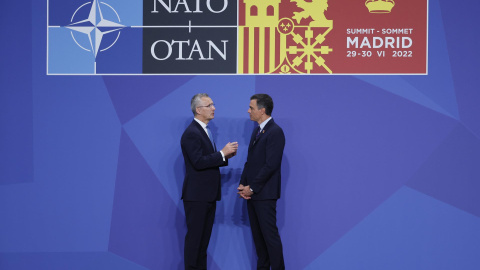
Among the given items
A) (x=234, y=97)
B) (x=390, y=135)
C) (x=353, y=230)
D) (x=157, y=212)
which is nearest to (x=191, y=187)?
(x=157, y=212)

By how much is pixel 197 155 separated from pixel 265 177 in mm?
595

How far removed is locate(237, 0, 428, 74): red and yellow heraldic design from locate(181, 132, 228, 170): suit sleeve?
945mm

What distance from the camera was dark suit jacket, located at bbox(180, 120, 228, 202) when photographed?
4.21m

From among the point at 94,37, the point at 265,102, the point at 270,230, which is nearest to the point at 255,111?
the point at 265,102

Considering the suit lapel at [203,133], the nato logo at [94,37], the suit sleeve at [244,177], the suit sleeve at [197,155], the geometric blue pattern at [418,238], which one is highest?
the nato logo at [94,37]

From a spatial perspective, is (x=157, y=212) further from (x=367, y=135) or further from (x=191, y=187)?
(x=367, y=135)

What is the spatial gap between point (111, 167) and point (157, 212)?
0.62 metres

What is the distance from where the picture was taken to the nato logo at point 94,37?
486 cm

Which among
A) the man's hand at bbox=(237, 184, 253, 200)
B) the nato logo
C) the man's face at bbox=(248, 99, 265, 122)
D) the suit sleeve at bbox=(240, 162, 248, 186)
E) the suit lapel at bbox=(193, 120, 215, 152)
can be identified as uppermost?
the nato logo

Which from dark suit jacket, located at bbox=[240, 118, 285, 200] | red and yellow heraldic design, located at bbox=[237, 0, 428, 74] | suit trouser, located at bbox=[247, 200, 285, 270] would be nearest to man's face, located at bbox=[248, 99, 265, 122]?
dark suit jacket, located at bbox=[240, 118, 285, 200]

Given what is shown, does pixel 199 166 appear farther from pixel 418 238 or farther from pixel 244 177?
pixel 418 238

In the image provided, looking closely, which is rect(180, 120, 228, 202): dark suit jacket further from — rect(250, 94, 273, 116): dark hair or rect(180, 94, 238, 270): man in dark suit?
rect(250, 94, 273, 116): dark hair

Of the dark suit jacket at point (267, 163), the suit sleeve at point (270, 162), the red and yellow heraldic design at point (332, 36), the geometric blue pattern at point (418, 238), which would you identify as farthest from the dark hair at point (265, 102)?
the geometric blue pattern at point (418, 238)

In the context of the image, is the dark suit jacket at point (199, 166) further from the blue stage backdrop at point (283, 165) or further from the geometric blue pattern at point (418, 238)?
the geometric blue pattern at point (418, 238)
